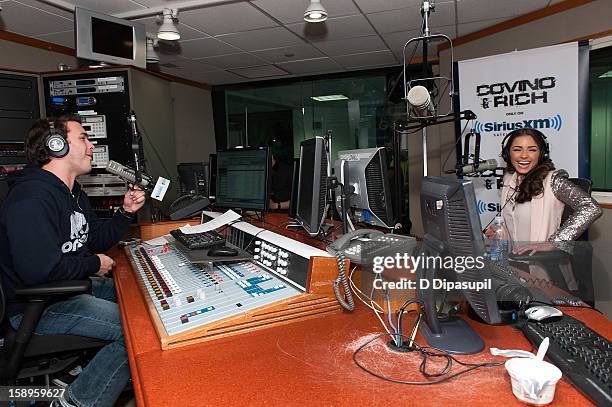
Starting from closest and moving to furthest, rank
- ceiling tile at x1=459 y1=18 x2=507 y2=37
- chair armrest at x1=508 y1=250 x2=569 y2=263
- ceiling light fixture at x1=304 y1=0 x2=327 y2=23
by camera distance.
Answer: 1. chair armrest at x1=508 y1=250 x2=569 y2=263
2. ceiling light fixture at x1=304 y1=0 x2=327 y2=23
3. ceiling tile at x1=459 y1=18 x2=507 y2=37

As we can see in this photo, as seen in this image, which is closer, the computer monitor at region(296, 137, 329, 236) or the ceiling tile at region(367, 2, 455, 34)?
the computer monitor at region(296, 137, 329, 236)

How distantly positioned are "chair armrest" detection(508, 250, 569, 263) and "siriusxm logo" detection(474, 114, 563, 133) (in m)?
1.97

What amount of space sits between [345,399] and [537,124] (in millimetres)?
3222

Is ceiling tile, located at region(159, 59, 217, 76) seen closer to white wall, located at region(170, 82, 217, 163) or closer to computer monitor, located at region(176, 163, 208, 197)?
white wall, located at region(170, 82, 217, 163)

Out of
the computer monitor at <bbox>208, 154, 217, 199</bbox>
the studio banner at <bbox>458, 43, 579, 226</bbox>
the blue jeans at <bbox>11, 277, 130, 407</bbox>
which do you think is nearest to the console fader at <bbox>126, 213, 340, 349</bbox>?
the blue jeans at <bbox>11, 277, 130, 407</bbox>

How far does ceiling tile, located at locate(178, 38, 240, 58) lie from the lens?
416cm

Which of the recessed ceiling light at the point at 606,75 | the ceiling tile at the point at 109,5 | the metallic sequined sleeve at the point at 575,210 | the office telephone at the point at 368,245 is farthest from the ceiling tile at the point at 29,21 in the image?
the recessed ceiling light at the point at 606,75

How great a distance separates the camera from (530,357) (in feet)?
3.02

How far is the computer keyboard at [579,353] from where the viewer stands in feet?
2.67

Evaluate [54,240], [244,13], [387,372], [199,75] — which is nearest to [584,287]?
[387,372]

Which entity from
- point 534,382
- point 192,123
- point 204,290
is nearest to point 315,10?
point 204,290

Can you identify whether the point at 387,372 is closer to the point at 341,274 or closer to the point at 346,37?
the point at 341,274

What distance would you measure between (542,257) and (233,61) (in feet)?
13.9

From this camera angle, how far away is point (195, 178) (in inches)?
139
